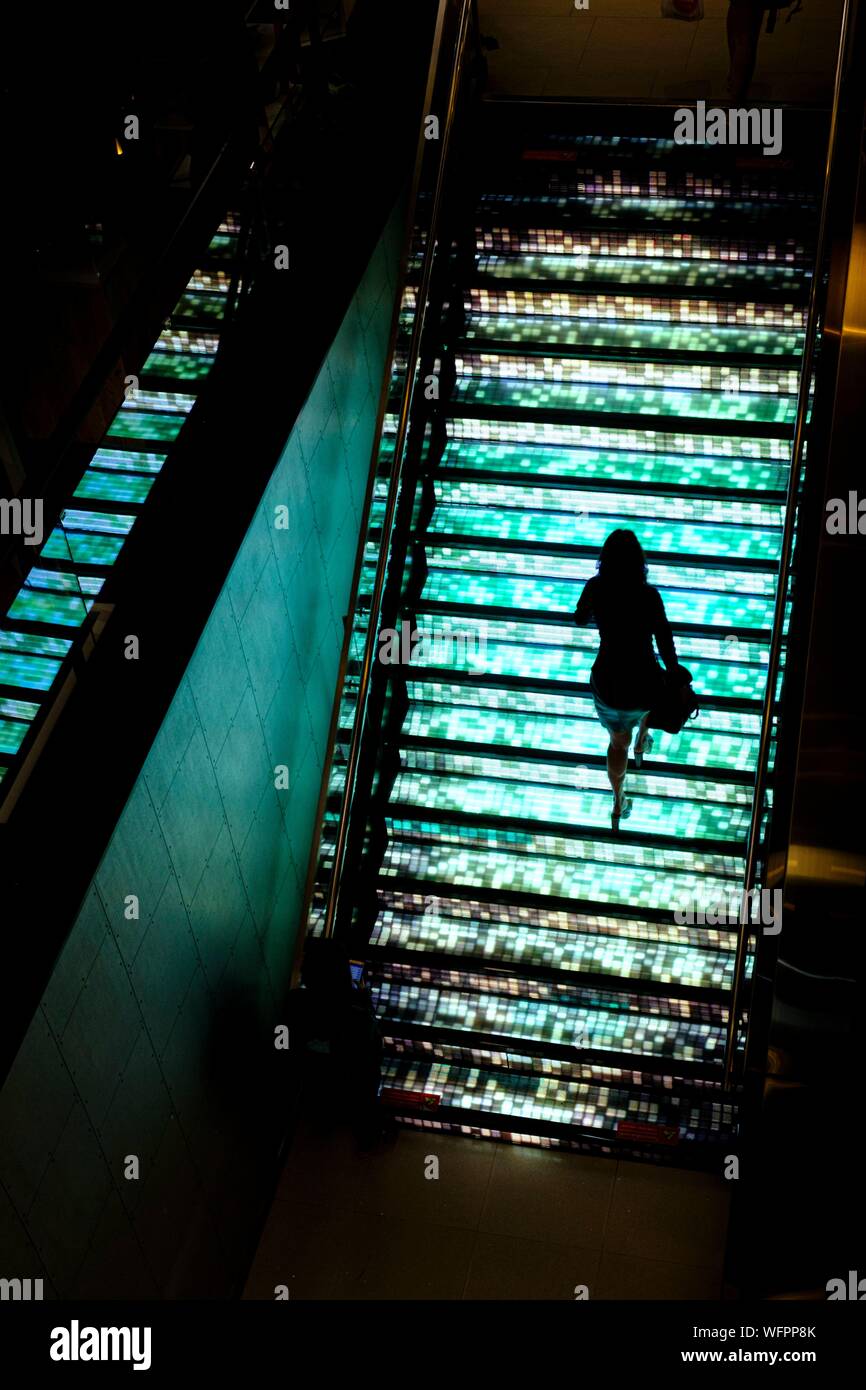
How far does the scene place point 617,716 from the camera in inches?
275

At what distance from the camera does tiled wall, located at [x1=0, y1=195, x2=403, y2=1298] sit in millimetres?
5645

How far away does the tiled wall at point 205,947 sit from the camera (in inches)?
222

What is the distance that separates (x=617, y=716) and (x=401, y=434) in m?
2.18

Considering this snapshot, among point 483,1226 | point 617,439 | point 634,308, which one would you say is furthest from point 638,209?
point 483,1226

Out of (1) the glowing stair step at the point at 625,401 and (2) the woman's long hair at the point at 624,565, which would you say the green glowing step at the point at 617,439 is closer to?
(1) the glowing stair step at the point at 625,401

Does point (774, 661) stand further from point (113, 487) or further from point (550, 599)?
point (113, 487)

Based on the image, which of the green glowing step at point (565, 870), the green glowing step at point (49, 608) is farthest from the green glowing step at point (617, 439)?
the green glowing step at point (49, 608)

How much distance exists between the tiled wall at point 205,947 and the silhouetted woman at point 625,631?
6.15 feet

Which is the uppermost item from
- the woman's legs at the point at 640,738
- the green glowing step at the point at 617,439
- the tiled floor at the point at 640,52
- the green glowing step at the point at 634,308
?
the tiled floor at the point at 640,52

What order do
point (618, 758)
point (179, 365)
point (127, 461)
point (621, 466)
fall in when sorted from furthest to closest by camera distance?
1. point (621, 466)
2. point (618, 758)
3. point (179, 365)
4. point (127, 461)

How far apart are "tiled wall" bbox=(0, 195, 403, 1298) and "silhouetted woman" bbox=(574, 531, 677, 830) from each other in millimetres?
1875

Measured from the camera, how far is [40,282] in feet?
26.5

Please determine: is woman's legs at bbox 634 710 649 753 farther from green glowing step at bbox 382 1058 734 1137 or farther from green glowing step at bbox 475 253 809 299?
green glowing step at bbox 475 253 809 299
